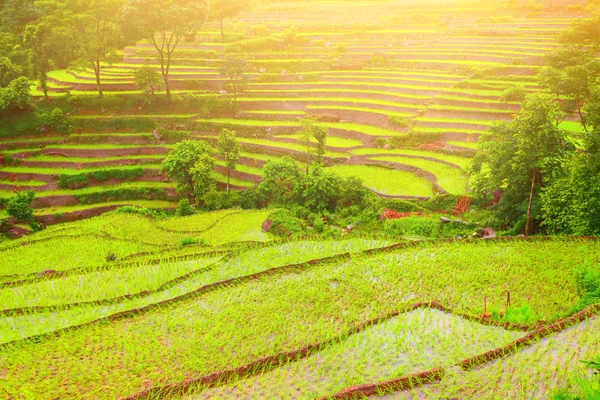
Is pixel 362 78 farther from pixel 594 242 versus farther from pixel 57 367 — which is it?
pixel 57 367

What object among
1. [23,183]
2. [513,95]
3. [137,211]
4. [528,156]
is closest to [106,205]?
[137,211]

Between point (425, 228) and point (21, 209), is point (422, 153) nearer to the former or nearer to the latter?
point (425, 228)

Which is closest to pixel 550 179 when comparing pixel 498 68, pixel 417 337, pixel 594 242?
pixel 594 242

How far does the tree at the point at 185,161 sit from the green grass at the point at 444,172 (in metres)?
9.45

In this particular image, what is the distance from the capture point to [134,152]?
27922 millimetres

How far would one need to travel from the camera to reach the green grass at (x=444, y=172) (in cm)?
1995

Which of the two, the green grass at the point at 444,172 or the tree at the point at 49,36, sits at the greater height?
the tree at the point at 49,36

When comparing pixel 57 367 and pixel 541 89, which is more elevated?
pixel 541 89

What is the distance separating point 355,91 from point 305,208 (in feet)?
47.9

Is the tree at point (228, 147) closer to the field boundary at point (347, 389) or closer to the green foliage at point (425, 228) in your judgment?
the green foliage at point (425, 228)

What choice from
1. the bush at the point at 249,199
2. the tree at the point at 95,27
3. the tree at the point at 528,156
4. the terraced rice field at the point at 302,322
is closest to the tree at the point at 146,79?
the tree at the point at 95,27

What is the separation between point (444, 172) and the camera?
21.7 metres

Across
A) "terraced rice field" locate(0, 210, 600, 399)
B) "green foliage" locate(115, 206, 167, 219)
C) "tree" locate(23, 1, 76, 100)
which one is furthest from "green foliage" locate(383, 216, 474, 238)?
"tree" locate(23, 1, 76, 100)

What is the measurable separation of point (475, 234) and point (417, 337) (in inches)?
319
